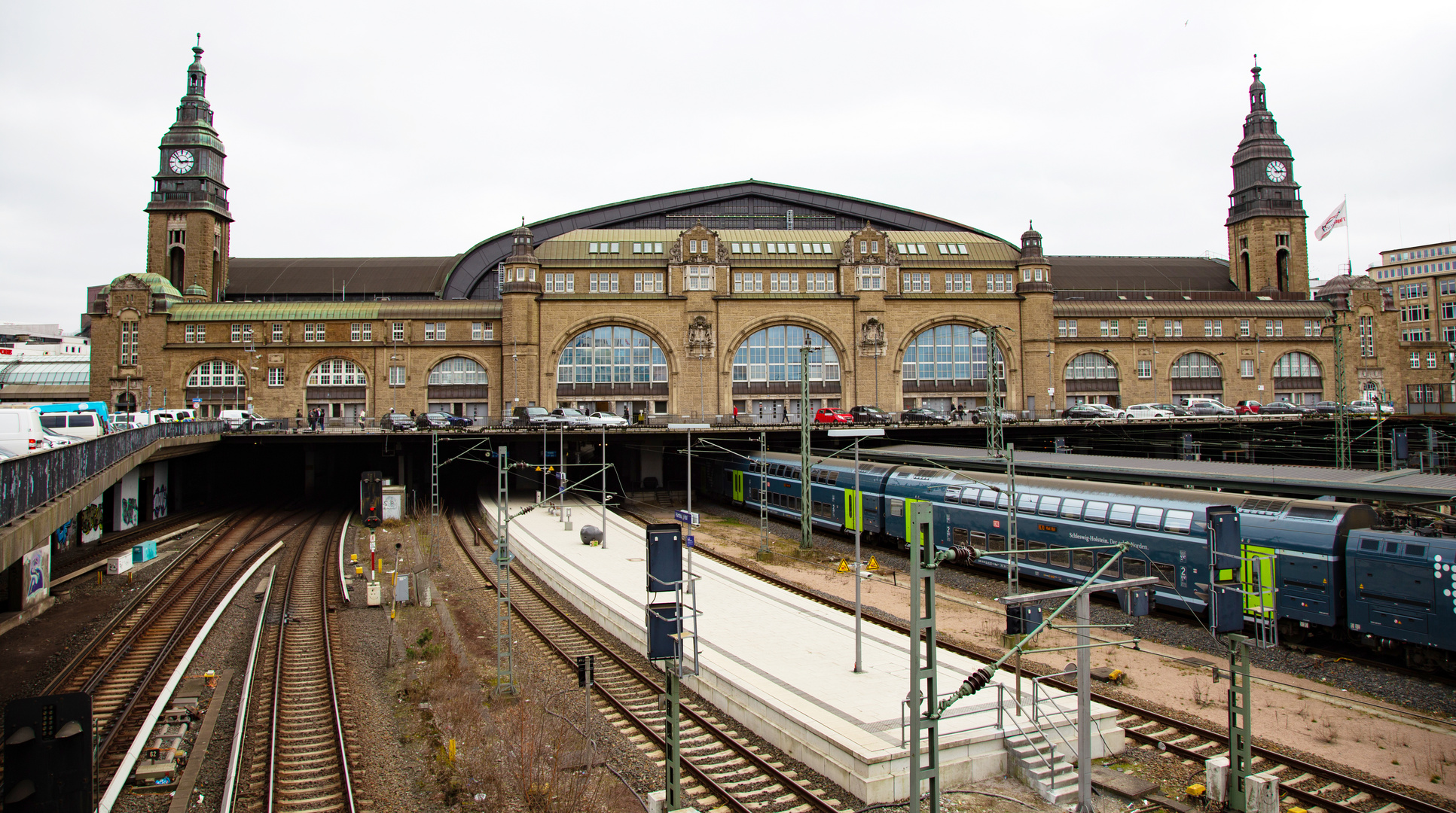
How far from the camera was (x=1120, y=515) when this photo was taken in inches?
1049

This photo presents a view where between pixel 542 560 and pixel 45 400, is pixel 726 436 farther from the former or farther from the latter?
pixel 45 400

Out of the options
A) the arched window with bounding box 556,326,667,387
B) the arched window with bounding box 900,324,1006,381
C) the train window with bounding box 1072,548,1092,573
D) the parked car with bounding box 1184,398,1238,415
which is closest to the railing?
the train window with bounding box 1072,548,1092,573

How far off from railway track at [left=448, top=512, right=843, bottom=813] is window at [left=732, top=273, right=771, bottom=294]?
49.1m

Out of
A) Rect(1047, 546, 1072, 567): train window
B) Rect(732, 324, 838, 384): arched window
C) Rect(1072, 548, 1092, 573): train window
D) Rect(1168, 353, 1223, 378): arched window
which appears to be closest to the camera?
Rect(1072, 548, 1092, 573): train window

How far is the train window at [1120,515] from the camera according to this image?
2633cm

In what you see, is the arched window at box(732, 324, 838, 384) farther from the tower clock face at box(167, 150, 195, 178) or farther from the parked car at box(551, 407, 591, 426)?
the tower clock face at box(167, 150, 195, 178)

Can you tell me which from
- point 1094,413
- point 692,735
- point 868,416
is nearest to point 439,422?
point 868,416

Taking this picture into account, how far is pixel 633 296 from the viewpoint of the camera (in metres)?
73.2

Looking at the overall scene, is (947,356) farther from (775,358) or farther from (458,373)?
(458,373)

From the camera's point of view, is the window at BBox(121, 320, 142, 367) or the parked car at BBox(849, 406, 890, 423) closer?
the parked car at BBox(849, 406, 890, 423)

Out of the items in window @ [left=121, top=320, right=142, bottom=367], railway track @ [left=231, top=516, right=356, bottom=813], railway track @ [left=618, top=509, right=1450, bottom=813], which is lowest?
railway track @ [left=618, top=509, right=1450, bottom=813]

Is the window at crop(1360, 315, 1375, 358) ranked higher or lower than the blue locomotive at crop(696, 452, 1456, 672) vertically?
higher

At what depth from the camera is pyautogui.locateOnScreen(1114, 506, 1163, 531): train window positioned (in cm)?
2536

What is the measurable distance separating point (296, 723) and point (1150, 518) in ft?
76.3
